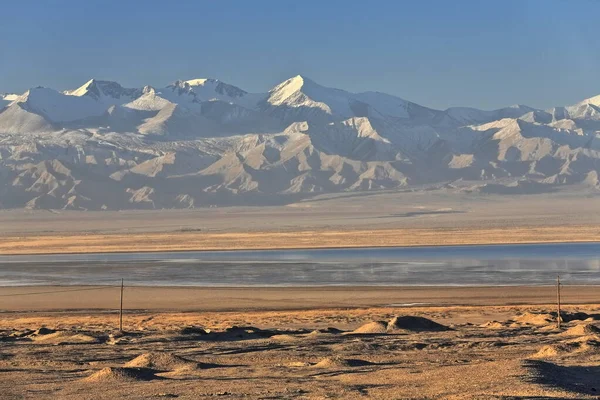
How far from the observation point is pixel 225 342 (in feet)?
98.9

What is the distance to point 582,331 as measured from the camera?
3067 centimetres

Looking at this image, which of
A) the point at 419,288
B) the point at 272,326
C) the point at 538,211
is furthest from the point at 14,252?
the point at 538,211

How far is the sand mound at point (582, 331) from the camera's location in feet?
100

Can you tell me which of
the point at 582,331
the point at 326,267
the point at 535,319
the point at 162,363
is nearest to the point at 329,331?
the point at 535,319

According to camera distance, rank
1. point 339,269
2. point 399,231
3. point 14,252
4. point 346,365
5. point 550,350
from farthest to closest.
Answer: point 399,231 < point 14,252 < point 339,269 < point 550,350 < point 346,365

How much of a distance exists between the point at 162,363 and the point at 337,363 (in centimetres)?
387

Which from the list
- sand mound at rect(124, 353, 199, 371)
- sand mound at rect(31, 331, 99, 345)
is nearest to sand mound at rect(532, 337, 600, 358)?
sand mound at rect(124, 353, 199, 371)

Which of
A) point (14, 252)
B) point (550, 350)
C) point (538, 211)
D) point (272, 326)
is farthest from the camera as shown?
point (538, 211)

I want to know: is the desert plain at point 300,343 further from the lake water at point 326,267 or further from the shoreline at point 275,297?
the lake water at point 326,267

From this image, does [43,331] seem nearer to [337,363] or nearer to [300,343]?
[300,343]

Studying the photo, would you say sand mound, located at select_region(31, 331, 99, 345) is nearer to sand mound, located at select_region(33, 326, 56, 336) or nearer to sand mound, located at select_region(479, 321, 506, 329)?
sand mound, located at select_region(33, 326, 56, 336)

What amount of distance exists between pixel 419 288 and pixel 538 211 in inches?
5591

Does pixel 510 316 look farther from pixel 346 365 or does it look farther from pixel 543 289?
pixel 346 365

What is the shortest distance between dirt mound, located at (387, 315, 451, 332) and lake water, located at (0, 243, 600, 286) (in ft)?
58.7
